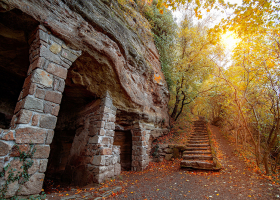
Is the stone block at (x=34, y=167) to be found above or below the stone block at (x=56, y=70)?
below

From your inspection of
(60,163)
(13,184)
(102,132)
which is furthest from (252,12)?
(60,163)

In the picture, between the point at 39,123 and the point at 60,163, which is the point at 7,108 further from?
the point at 39,123

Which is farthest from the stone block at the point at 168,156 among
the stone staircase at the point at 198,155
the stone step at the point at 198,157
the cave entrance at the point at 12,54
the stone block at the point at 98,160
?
the cave entrance at the point at 12,54

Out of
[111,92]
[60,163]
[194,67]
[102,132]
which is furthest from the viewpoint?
[194,67]

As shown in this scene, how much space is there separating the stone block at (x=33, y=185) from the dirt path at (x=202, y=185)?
1691 millimetres

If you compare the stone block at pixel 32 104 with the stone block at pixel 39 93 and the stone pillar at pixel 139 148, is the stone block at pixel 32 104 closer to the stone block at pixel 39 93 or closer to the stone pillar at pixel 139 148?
the stone block at pixel 39 93

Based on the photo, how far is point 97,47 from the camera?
3791mm

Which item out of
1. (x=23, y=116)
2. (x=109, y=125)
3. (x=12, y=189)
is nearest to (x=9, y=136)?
(x=23, y=116)

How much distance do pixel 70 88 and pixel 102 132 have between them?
69.3 inches

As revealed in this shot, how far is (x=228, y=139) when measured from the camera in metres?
9.75

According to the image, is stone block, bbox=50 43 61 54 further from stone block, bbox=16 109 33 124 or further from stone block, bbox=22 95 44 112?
stone block, bbox=16 109 33 124

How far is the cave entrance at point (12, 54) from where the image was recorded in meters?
2.65

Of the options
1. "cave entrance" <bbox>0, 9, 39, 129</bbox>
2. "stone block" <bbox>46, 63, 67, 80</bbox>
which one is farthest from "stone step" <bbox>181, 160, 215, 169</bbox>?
"cave entrance" <bbox>0, 9, 39, 129</bbox>

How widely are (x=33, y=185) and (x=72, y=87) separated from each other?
2742 millimetres
